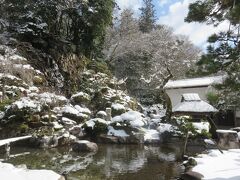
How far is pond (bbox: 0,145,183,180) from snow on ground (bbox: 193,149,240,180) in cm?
92

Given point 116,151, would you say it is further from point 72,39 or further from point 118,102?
point 72,39

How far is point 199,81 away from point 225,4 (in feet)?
69.9

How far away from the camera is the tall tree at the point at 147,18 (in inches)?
1612

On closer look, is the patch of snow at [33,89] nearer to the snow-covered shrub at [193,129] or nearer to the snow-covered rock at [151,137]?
the snow-covered rock at [151,137]

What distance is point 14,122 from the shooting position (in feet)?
47.1

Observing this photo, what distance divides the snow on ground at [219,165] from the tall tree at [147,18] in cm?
3089

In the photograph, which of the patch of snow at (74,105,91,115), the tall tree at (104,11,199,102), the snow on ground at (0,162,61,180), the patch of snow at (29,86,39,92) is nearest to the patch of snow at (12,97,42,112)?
the patch of snow at (29,86,39,92)

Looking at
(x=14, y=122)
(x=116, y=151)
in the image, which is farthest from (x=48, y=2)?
(x=116, y=151)

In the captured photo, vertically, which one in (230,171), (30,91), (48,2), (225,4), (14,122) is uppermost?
(48,2)

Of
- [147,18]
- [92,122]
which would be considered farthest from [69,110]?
[147,18]

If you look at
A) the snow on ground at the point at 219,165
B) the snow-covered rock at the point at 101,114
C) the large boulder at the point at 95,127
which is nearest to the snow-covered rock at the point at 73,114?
the large boulder at the point at 95,127

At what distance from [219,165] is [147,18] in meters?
35.4

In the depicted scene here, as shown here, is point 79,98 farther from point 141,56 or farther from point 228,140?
point 141,56

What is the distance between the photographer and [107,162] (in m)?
11.5
